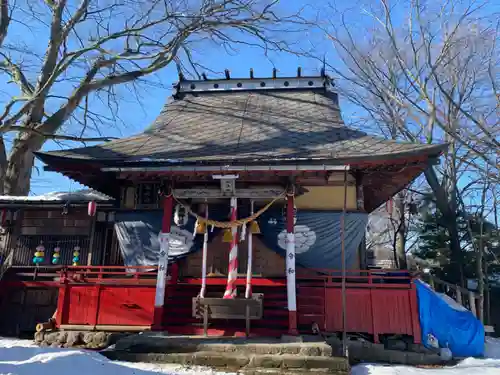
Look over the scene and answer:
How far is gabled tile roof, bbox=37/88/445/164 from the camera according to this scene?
29.9ft

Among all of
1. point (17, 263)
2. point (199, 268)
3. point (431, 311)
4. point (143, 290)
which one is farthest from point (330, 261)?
point (17, 263)

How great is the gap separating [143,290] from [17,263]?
16.9 feet

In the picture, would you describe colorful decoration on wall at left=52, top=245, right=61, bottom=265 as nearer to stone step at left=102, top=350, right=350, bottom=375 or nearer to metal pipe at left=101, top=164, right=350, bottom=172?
metal pipe at left=101, top=164, right=350, bottom=172

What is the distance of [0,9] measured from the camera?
11.6m

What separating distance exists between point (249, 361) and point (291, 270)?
7.72ft

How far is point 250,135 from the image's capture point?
424 inches

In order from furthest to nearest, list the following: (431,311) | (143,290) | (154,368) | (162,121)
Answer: (162,121)
(143,290)
(431,311)
(154,368)

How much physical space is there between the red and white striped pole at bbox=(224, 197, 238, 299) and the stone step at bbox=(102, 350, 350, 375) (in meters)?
1.81

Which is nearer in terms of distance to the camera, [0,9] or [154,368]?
[154,368]

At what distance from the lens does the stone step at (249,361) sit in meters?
6.57

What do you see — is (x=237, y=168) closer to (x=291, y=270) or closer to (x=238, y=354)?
(x=291, y=270)

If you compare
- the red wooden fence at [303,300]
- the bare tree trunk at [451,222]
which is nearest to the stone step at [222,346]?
the red wooden fence at [303,300]

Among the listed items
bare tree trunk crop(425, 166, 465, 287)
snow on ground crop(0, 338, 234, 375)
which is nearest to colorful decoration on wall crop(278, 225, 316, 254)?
snow on ground crop(0, 338, 234, 375)

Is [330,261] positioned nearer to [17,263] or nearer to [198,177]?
[198,177]
